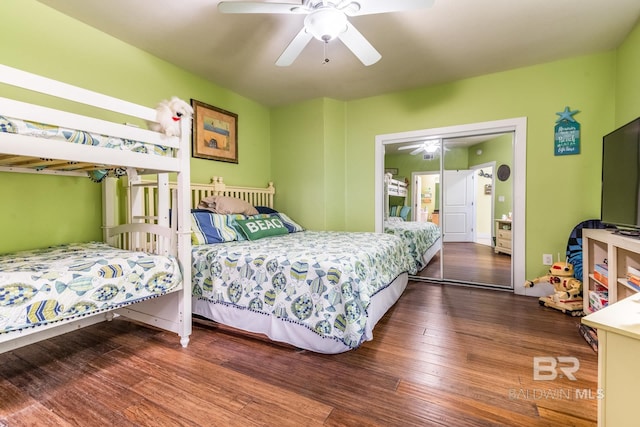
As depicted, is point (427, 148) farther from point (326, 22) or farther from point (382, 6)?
point (326, 22)

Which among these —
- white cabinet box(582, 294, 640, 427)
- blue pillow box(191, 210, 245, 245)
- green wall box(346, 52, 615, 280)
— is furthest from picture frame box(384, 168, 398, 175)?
white cabinet box(582, 294, 640, 427)

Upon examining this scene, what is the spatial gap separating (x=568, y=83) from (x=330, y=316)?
10.8ft

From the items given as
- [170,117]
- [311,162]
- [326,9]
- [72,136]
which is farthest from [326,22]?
[311,162]

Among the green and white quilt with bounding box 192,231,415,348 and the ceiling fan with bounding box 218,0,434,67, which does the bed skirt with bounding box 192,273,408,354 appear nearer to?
the green and white quilt with bounding box 192,231,415,348

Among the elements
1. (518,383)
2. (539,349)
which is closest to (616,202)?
(539,349)

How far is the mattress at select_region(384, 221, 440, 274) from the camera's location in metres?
3.68

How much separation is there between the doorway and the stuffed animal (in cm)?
257

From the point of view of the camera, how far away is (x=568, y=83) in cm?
290

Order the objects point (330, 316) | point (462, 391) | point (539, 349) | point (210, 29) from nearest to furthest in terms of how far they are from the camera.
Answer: point (462, 391) → point (330, 316) → point (539, 349) → point (210, 29)

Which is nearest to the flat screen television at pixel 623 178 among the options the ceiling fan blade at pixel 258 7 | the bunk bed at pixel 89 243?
the ceiling fan blade at pixel 258 7

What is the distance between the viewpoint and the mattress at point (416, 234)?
145 inches

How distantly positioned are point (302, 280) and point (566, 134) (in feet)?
10.0

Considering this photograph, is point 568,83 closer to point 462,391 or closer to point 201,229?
point 462,391

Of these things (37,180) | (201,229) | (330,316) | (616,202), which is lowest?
(330,316)
